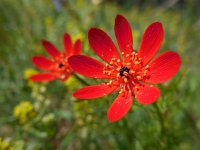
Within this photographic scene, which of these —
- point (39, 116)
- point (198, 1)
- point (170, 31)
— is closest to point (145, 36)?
point (39, 116)

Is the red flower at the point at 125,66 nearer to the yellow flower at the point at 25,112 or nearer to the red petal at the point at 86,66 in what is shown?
the red petal at the point at 86,66

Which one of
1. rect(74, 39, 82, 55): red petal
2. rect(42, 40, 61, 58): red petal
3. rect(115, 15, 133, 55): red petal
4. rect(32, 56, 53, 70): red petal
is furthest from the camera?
rect(32, 56, 53, 70): red petal

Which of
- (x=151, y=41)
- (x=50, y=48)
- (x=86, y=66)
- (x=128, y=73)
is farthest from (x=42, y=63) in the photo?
(x=151, y=41)

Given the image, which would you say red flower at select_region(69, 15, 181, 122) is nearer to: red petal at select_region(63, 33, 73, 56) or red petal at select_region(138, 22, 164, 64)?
red petal at select_region(138, 22, 164, 64)

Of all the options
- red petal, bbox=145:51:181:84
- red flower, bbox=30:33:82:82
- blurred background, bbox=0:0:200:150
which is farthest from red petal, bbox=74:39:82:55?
red petal, bbox=145:51:181:84

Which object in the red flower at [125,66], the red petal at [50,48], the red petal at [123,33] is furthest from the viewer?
the red petal at [50,48]

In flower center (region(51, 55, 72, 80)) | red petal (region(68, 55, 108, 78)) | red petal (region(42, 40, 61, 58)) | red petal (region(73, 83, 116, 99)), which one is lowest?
red petal (region(73, 83, 116, 99))

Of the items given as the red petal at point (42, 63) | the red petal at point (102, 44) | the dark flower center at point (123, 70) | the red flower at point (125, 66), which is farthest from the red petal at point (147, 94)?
the red petal at point (42, 63)

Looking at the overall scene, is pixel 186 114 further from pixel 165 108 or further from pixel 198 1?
pixel 198 1
